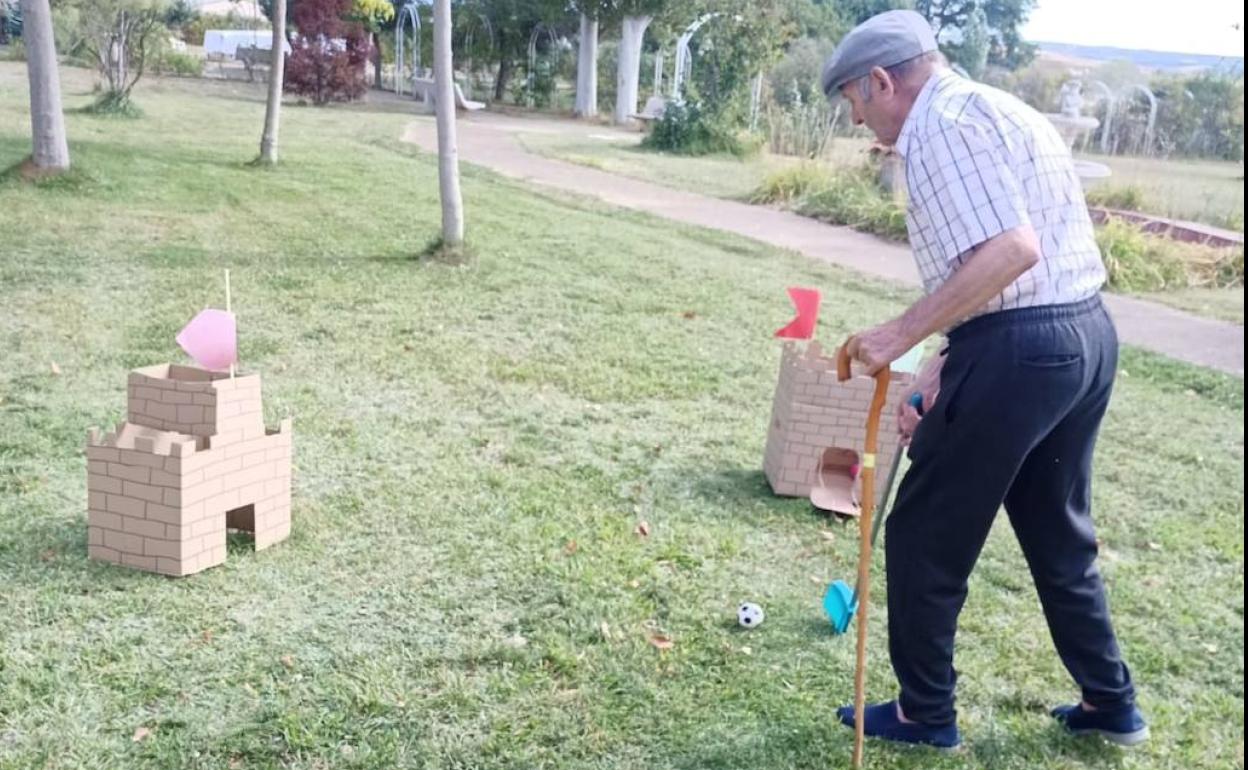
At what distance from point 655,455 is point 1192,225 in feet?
33.5

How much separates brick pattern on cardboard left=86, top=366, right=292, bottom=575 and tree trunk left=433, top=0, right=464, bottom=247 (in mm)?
4846

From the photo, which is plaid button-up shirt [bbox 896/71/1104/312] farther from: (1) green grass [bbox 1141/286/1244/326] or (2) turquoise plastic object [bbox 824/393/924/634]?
(1) green grass [bbox 1141/286/1244/326]

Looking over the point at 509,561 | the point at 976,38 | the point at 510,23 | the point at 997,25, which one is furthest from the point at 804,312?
the point at 997,25

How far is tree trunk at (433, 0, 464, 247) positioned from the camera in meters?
8.16

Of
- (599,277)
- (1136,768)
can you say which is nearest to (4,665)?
(1136,768)

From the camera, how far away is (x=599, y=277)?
27.4ft

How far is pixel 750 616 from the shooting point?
11.3 ft

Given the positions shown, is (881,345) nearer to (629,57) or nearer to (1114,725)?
(1114,725)

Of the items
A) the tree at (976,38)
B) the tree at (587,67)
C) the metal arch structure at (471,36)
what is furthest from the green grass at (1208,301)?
the tree at (976,38)

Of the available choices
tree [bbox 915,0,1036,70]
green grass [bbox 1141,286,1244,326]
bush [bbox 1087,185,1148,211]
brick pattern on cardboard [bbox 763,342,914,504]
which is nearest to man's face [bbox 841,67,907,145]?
brick pattern on cardboard [bbox 763,342,914,504]

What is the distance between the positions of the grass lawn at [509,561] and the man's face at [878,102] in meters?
1.57

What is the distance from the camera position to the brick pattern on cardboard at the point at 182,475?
336cm

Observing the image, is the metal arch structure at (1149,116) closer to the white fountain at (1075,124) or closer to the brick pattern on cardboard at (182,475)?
the white fountain at (1075,124)

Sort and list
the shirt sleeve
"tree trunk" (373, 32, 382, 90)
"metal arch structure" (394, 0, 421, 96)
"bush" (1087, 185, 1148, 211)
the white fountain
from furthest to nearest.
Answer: "tree trunk" (373, 32, 382, 90), "metal arch structure" (394, 0, 421, 96), the white fountain, "bush" (1087, 185, 1148, 211), the shirt sleeve
